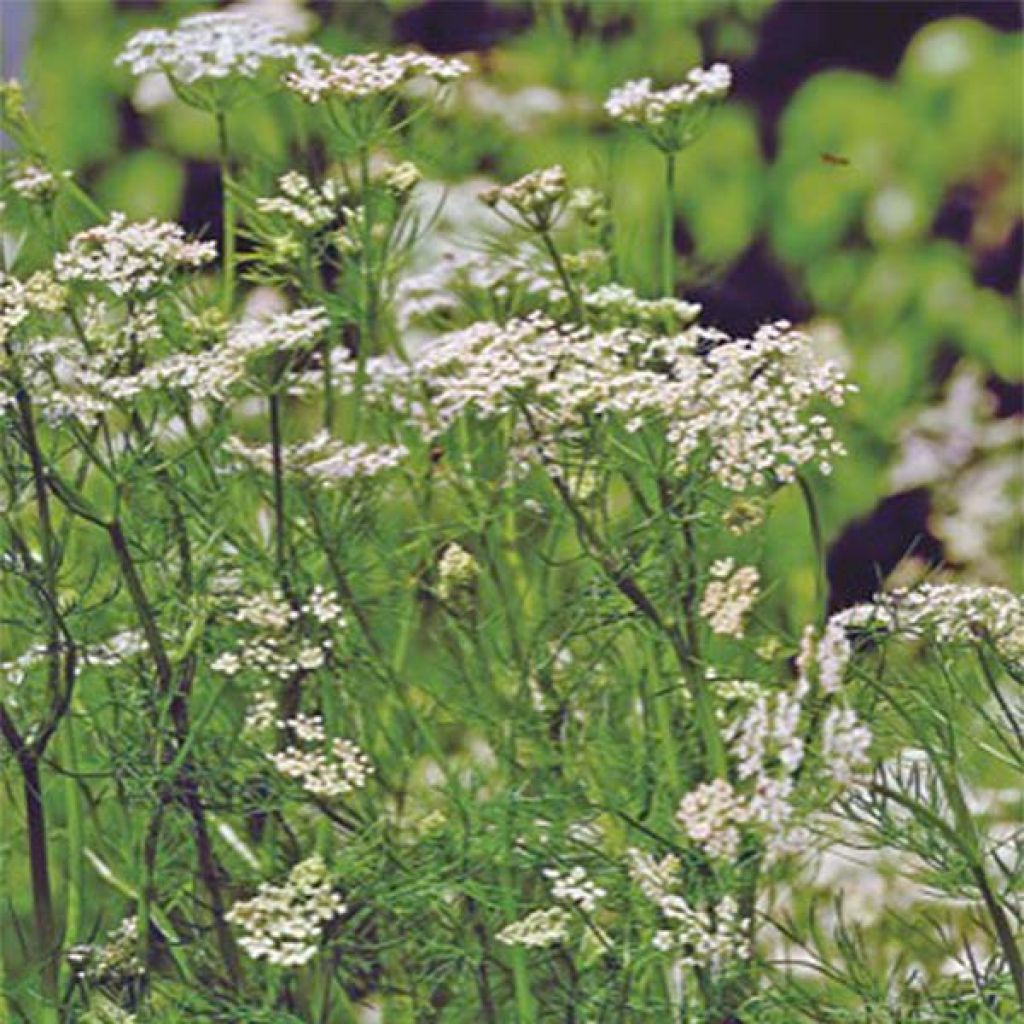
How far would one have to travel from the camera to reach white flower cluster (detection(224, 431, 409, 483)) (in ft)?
5.33

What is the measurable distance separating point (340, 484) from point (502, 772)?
234mm

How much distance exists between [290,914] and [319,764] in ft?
0.30

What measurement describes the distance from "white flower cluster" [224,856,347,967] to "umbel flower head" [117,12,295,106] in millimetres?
590

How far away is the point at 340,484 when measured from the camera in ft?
5.47

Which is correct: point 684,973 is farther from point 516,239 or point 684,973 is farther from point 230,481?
point 516,239

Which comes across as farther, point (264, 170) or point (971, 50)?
point (971, 50)

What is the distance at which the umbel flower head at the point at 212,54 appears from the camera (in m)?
1.78

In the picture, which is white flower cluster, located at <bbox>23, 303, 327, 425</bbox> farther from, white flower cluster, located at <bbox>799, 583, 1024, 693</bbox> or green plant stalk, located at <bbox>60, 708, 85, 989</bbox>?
white flower cluster, located at <bbox>799, 583, 1024, 693</bbox>

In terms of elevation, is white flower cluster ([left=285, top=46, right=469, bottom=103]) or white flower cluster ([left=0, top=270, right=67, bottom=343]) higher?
white flower cluster ([left=285, top=46, right=469, bottom=103])

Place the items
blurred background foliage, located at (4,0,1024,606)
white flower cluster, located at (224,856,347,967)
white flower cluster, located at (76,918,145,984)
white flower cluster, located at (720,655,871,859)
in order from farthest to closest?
blurred background foliage, located at (4,0,1024,606) → white flower cluster, located at (76,918,145,984) → white flower cluster, located at (224,856,347,967) → white flower cluster, located at (720,655,871,859)

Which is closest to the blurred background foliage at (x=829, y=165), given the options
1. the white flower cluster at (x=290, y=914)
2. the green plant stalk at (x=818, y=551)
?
the green plant stalk at (x=818, y=551)

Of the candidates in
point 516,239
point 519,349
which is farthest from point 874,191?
point 519,349

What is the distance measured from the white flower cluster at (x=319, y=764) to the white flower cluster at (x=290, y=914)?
0.04 metres

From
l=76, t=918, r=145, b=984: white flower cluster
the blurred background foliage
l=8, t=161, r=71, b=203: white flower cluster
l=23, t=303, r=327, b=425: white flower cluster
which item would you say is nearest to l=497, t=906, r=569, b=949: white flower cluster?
l=76, t=918, r=145, b=984: white flower cluster
